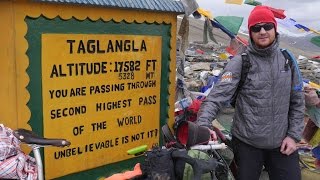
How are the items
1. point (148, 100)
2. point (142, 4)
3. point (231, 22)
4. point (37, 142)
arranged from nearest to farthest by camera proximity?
point (37, 142)
point (142, 4)
point (148, 100)
point (231, 22)

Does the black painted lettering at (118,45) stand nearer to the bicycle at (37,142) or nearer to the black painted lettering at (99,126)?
the black painted lettering at (99,126)

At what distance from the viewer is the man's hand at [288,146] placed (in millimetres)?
→ 3303

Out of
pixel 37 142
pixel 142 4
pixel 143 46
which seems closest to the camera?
pixel 37 142

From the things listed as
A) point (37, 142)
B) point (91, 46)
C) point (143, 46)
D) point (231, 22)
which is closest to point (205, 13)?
point (231, 22)

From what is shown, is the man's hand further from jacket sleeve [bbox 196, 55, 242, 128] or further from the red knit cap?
the red knit cap

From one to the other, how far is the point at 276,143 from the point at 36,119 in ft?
6.43

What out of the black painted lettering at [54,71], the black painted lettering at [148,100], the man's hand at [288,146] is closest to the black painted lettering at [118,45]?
the black painted lettering at [148,100]

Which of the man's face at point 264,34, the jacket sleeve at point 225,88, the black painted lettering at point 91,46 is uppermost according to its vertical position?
the man's face at point 264,34

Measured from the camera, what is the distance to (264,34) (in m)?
3.26

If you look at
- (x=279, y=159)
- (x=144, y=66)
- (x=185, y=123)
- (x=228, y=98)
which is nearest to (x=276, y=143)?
(x=279, y=159)

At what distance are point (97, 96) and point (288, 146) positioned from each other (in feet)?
5.67

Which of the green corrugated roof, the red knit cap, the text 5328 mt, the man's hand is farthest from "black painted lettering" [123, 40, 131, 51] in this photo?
the man's hand

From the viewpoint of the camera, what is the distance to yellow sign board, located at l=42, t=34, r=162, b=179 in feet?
11.8

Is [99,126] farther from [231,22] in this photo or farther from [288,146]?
[231,22]
